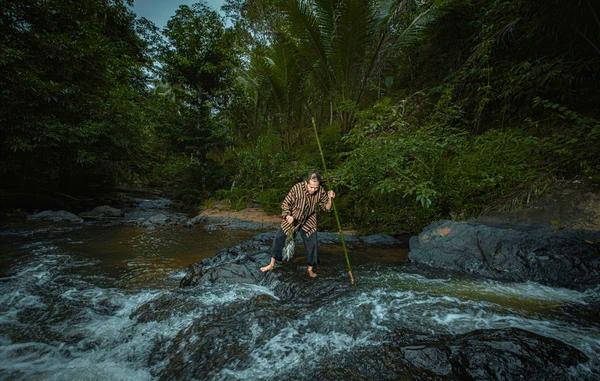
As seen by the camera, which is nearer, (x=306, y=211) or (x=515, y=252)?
(x=515, y=252)

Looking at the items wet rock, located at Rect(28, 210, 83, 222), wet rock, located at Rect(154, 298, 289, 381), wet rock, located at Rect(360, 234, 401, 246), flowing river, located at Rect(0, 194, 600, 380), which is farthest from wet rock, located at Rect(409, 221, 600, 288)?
wet rock, located at Rect(28, 210, 83, 222)

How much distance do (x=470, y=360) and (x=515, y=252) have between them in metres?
2.53

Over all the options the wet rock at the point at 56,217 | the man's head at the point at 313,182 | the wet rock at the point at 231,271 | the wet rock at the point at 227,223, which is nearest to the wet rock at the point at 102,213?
the wet rock at the point at 56,217

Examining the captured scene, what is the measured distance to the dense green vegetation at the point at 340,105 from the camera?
545 centimetres

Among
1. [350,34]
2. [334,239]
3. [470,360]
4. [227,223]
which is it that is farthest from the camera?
[227,223]

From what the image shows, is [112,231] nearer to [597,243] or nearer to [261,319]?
[261,319]

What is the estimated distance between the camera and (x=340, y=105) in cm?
795

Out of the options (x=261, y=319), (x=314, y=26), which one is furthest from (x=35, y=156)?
(x=261, y=319)

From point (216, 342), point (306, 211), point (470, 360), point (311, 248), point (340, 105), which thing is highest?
point (340, 105)

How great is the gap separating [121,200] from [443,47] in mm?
13079

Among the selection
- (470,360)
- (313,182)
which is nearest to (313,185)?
(313,182)

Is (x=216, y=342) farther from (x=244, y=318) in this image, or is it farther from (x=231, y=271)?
(x=231, y=271)

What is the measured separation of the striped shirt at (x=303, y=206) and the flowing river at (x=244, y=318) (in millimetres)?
638

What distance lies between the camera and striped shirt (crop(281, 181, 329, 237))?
4020mm
